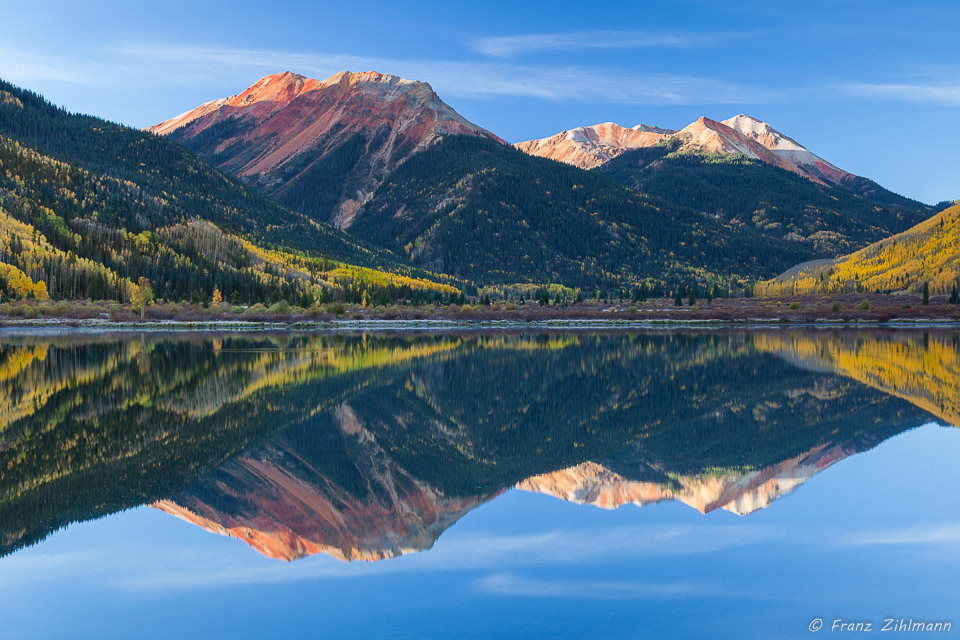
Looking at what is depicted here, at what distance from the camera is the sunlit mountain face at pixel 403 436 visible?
1416 cm

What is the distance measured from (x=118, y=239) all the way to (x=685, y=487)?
153 meters

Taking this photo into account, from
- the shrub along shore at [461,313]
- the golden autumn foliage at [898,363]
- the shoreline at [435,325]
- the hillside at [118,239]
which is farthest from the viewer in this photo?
the hillside at [118,239]

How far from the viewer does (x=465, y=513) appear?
46.1 feet

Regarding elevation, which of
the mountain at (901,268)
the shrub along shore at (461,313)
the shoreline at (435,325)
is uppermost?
the mountain at (901,268)

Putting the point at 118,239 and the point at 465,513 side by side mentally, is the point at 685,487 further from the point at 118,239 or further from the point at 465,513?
the point at 118,239

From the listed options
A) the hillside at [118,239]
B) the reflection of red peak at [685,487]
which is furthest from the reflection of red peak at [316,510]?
the hillside at [118,239]

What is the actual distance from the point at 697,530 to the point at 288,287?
12992 centimetres

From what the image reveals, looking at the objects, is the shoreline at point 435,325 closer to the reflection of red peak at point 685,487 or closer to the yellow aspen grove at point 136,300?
the yellow aspen grove at point 136,300

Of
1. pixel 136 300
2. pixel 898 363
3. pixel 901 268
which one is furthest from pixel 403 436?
pixel 901 268

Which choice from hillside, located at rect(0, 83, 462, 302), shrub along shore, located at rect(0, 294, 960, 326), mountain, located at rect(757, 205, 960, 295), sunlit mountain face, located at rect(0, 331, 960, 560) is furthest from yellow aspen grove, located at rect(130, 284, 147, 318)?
mountain, located at rect(757, 205, 960, 295)

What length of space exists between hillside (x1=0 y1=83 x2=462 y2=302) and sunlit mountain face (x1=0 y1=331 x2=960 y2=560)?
9139cm

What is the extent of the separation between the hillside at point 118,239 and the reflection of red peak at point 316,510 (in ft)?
374

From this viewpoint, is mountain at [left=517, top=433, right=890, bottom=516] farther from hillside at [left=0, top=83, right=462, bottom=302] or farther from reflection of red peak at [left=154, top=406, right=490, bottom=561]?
hillside at [left=0, top=83, right=462, bottom=302]

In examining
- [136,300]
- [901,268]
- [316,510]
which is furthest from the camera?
[901,268]
